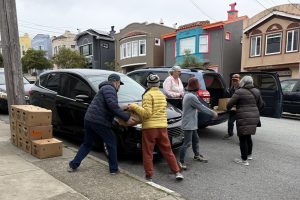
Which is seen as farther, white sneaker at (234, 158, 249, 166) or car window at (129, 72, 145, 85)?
car window at (129, 72, 145, 85)

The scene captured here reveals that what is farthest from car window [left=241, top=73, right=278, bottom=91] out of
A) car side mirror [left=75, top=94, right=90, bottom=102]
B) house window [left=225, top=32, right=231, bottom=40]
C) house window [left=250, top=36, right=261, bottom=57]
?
house window [left=225, top=32, right=231, bottom=40]

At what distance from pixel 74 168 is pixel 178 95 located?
2973 mm

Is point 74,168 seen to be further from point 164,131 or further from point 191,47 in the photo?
point 191,47

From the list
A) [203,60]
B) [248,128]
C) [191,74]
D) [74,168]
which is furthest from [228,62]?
[74,168]

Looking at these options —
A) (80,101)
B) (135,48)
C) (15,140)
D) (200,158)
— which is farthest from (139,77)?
(135,48)

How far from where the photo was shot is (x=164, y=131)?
480 cm

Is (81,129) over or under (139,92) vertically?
under

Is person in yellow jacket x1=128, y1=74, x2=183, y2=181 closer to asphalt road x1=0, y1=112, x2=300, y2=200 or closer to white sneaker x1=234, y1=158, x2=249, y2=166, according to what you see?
asphalt road x1=0, y1=112, x2=300, y2=200

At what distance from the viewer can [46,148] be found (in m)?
5.53

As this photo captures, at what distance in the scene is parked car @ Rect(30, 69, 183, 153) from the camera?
18.0 feet

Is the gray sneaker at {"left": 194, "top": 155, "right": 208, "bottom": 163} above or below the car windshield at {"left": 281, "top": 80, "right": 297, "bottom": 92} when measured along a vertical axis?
below

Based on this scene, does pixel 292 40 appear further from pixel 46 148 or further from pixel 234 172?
pixel 46 148

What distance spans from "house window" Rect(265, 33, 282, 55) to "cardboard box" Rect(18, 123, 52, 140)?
21085 millimetres

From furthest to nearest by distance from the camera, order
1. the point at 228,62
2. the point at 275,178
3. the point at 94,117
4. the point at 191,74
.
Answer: the point at 228,62
the point at 191,74
the point at 275,178
the point at 94,117
